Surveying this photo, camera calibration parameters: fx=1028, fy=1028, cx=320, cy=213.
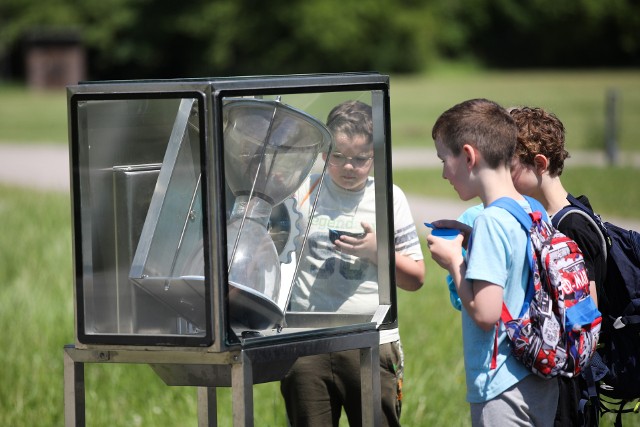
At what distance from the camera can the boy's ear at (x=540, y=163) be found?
9.50ft

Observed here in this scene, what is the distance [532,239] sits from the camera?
2.63m

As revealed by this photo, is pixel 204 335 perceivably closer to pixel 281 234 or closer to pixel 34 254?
pixel 281 234

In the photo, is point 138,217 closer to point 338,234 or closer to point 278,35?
point 338,234

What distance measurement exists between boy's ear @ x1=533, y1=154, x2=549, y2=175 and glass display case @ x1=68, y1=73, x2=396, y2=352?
45 centimetres

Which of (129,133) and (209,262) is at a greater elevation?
(129,133)

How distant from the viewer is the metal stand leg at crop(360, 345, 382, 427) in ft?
9.09

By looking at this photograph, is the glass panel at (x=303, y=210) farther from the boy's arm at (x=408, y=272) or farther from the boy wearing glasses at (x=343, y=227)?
the boy's arm at (x=408, y=272)

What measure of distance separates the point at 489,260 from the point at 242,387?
2.26ft


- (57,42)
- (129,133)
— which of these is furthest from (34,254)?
(57,42)

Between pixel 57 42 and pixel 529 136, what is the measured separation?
133 ft

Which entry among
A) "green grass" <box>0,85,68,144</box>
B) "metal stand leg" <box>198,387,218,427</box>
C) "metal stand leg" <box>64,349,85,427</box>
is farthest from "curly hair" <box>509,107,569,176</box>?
"green grass" <box>0,85,68,144</box>

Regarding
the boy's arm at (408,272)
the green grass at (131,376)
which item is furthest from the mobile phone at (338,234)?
the green grass at (131,376)

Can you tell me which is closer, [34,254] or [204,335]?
[204,335]

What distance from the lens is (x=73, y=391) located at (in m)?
2.64
